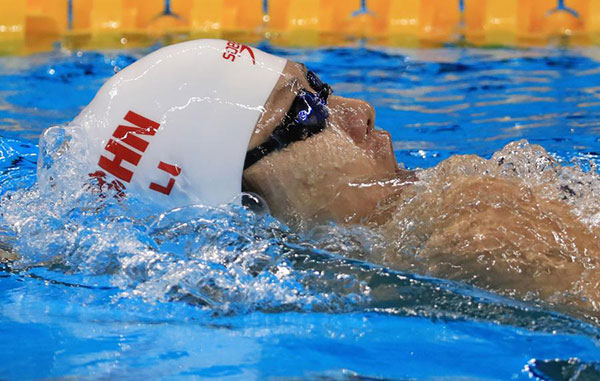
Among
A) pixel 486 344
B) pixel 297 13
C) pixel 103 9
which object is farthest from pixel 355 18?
pixel 486 344

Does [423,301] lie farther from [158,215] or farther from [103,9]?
[103,9]

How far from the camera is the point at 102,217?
2.40 meters

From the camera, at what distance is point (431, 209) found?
222 centimetres

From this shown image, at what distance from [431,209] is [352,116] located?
375 mm

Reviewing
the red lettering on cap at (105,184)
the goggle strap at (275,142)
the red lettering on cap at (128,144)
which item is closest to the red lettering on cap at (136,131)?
the red lettering on cap at (128,144)

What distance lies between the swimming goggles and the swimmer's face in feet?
0.04

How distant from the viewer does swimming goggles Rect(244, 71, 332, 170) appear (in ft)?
7.47

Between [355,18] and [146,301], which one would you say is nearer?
[146,301]

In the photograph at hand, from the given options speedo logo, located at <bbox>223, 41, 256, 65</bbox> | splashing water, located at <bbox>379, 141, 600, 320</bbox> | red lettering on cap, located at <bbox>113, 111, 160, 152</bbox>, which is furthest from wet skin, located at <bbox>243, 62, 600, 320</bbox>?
red lettering on cap, located at <bbox>113, 111, 160, 152</bbox>

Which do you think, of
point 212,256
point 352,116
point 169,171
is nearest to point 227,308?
point 212,256

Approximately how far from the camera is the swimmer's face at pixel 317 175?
2.28 metres

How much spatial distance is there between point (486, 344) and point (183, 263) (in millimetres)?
807

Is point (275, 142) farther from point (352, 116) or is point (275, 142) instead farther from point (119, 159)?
point (119, 159)

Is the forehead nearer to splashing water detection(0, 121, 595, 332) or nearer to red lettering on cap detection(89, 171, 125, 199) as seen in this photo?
splashing water detection(0, 121, 595, 332)
